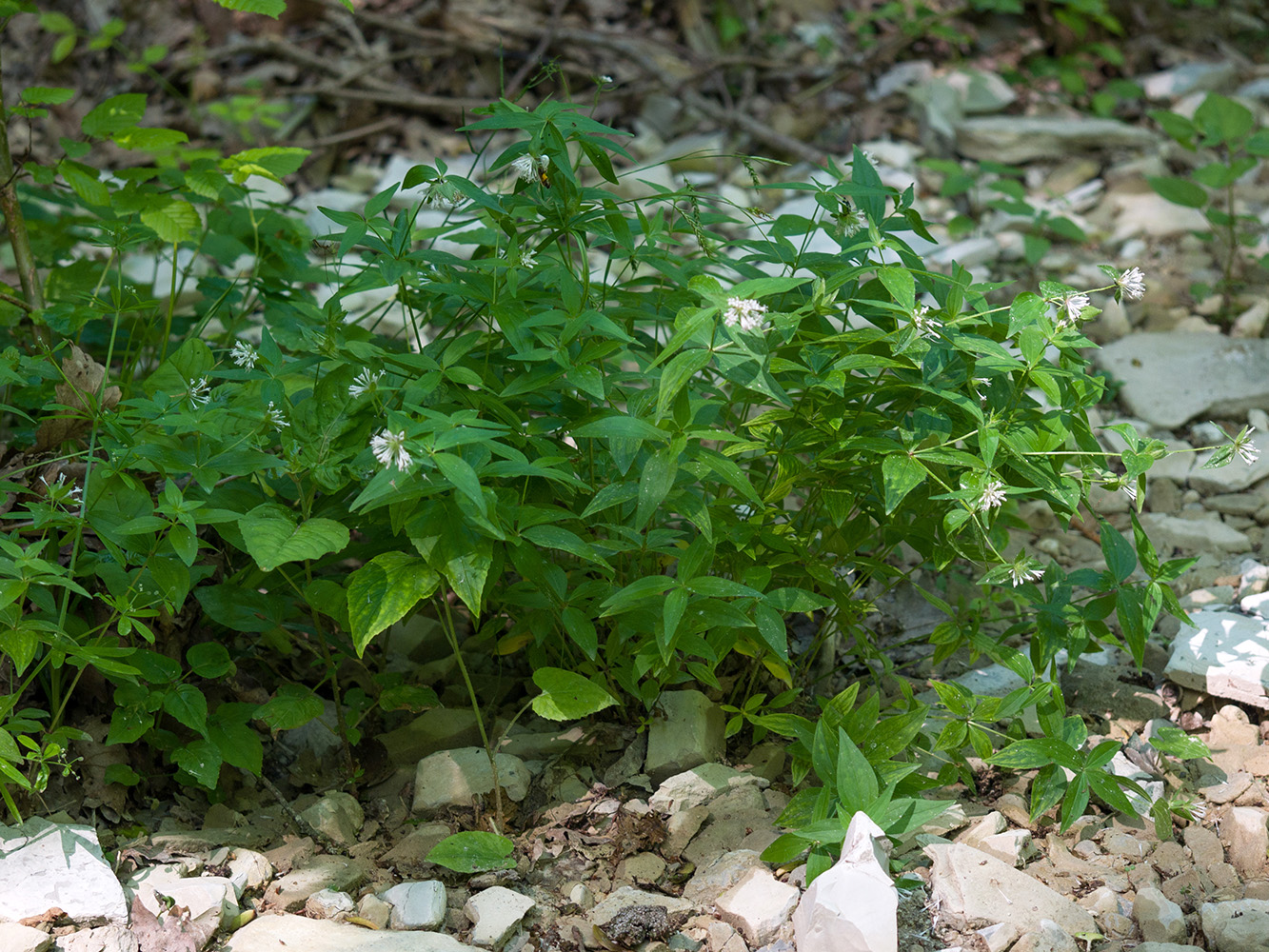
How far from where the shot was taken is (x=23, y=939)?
1.34 m

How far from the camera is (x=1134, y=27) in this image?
4598 mm

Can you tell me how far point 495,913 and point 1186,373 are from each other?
222cm

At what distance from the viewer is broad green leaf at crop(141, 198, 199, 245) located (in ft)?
6.72

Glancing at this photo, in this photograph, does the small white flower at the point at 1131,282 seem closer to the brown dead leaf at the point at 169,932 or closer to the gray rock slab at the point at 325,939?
the gray rock slab at the point at 325,939

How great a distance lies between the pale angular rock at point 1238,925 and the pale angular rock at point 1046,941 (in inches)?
6.8

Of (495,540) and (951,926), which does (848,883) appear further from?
(495,540)

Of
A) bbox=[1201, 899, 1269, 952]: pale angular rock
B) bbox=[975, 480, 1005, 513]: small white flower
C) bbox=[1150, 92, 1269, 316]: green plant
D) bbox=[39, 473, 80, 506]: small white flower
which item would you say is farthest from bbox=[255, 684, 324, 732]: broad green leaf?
bbox=[1150, 92, 1269, 316]: green plant

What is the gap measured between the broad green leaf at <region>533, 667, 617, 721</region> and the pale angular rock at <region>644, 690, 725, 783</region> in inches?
7.8

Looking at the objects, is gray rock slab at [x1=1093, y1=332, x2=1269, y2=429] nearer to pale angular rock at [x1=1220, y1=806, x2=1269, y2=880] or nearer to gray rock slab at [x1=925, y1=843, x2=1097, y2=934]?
pale angular rock at [x1=1220, y1=806, x2=1269, y2=880]

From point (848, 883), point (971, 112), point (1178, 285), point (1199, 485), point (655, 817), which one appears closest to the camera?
point (848, 883)

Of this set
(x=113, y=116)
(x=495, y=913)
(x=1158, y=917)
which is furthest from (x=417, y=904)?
(x=113, y=116)

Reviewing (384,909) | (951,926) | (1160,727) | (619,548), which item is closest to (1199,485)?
(1160,727)

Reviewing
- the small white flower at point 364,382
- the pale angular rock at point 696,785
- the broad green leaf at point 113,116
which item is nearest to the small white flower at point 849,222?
the small white flower at point 364,382

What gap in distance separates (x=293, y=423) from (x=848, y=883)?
93 cm
